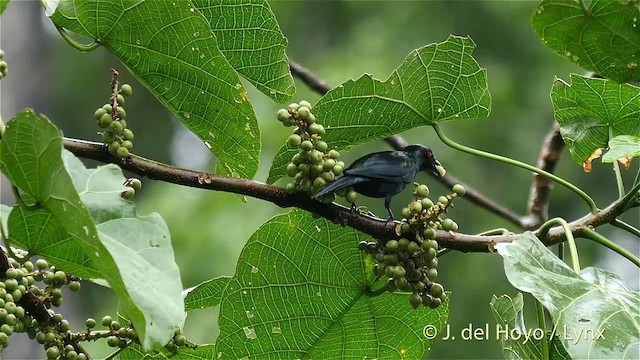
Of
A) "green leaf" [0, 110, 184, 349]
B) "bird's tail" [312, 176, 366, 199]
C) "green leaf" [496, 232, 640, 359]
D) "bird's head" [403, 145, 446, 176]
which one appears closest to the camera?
"green leaf" [0, 110, 184, 349]

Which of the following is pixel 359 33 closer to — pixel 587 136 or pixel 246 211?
pixel 246 211

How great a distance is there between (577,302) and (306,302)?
0.50 meters

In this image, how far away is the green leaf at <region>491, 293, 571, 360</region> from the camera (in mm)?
1329

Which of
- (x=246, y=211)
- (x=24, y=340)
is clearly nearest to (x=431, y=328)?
(x=24, y=340)

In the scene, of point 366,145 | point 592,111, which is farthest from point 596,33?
point 366,145

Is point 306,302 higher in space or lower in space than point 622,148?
lower

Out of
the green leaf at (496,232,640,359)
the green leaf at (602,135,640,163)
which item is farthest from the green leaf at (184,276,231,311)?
the green leaf at (602,135,640,163)

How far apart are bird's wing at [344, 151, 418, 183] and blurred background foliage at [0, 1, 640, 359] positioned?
3195mm

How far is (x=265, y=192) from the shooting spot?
1.20 metres

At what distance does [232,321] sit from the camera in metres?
1.44

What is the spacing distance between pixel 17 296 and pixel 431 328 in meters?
0.72

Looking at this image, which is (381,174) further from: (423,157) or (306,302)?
(306,302)

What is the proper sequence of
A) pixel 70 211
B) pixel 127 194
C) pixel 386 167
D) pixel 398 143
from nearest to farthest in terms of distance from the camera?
pixel 70 211, pixel 127 194, pixel 386 167, pixel 398 143

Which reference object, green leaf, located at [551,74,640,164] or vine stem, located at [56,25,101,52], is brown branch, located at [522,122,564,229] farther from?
vine stem, located at [56,25,101,52]
